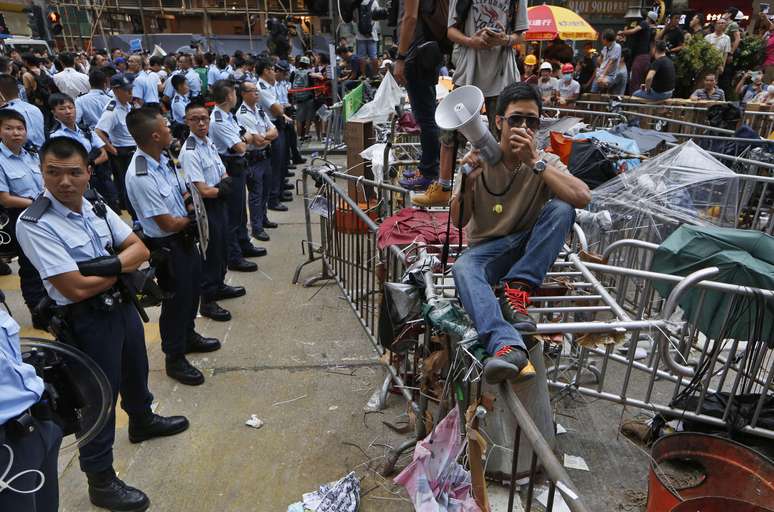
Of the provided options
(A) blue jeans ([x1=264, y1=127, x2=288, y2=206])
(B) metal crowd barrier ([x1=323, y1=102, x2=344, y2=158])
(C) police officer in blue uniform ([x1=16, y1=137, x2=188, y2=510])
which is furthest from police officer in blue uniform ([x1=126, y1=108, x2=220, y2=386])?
(B) metal crowd barrier ([x1=323, y1=102, x2=344, y2=158])

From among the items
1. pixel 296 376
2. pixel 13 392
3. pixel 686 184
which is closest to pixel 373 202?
pixel 296 376

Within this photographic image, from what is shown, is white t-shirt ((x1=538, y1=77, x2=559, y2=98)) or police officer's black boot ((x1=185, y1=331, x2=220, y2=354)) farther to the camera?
white t-shirt ((x1=538, y1=77, x2=559, y2=98))

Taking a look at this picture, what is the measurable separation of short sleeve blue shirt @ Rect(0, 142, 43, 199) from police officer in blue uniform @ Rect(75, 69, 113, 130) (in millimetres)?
3468

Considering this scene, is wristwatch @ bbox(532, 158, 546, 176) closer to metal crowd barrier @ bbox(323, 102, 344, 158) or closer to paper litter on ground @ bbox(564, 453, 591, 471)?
paper litter on ground @ bbox(564, 453, 591, 471)

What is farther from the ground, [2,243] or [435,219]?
[435,219]

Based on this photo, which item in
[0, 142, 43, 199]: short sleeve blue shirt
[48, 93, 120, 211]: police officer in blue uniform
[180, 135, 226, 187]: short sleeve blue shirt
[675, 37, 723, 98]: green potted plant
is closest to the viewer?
[0, 142, 43, 199]: short sleeve blue shirt

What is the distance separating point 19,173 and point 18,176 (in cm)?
3

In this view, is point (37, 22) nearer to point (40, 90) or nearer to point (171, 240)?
point (40, 90)

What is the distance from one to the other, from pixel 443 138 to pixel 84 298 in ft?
8.50

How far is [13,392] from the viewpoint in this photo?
6.53 feet

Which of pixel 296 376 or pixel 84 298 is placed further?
pixel 296 376

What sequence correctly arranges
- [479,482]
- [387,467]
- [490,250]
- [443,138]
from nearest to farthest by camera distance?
1. [479,482]
2. [490,250]
3. [387,467]
4. [443,138]

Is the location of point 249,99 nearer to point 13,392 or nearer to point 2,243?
point 2,243

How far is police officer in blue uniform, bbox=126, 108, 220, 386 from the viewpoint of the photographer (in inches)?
153
